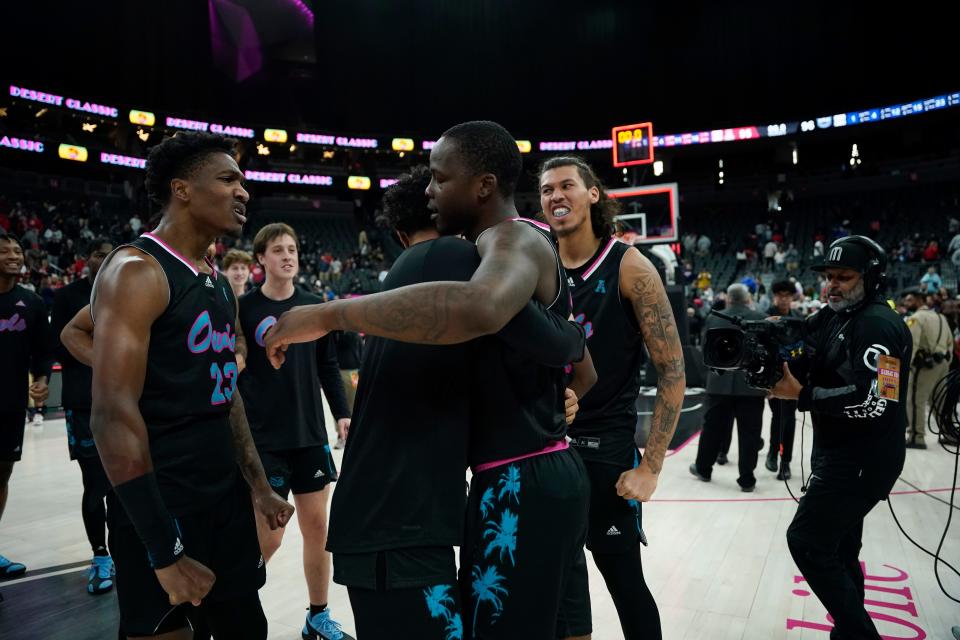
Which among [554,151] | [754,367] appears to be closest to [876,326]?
[754,367]

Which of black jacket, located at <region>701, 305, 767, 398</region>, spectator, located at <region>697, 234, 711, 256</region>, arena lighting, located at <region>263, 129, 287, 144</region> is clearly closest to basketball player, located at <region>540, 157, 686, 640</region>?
black jacket, located at <region>701, 305, 767, 398</region>

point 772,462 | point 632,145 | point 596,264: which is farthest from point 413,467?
point 632,145

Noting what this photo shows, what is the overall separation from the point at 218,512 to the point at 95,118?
27700 mm

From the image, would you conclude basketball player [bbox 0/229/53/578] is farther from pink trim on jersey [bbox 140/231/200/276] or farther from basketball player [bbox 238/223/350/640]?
pink trim on jersey [bbox 140/231/200/276]

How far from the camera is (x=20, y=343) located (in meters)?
4.04

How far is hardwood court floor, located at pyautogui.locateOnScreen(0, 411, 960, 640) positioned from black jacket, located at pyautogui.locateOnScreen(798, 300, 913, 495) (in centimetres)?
103

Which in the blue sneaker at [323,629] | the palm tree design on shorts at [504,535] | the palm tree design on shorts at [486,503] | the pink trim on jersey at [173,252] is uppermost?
the pink trim on jersey at [173,252]

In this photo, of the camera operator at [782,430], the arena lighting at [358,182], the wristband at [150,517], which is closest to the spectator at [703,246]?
the arena lighting at [358,182]

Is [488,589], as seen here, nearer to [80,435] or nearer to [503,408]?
[503,408]

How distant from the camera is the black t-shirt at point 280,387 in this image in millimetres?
3195

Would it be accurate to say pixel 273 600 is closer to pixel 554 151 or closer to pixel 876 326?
pixel 876 326

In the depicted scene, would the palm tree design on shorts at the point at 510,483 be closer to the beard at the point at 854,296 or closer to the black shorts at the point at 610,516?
the black shorts at the point at 610,516

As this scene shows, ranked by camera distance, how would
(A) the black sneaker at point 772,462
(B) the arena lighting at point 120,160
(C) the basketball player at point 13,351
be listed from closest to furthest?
(C) the basketball player at point 13,351 → (A) the black sneaker at point 772,462 → (B) the arena lighting at point 120,160

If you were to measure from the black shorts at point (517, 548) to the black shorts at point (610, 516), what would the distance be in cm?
80
